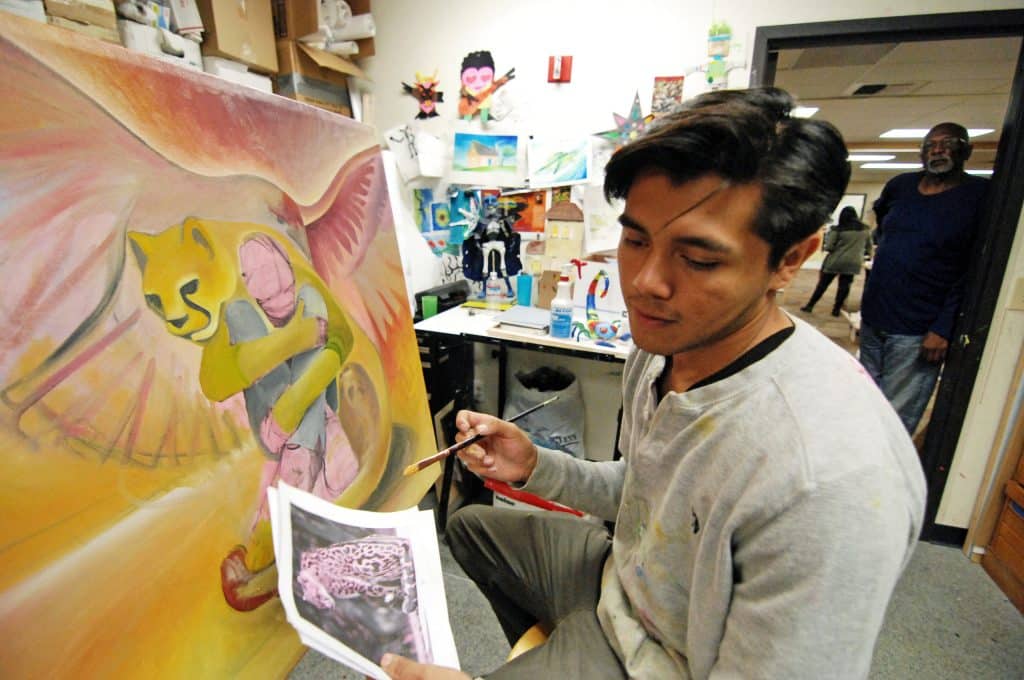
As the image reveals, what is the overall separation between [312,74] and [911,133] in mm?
7022

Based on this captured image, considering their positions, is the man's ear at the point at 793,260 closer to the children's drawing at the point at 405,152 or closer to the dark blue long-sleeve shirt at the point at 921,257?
the dark blue long-sleeve shirt at the point at 921,257

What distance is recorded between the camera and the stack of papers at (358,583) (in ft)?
1.93

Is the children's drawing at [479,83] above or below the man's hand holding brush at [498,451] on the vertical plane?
above

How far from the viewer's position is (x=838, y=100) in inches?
170

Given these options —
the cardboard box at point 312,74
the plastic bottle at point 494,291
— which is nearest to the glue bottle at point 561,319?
the plastic bottle at point 494,291

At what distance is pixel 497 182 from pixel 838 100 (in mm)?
3993

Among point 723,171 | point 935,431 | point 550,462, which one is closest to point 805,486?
point 723,171

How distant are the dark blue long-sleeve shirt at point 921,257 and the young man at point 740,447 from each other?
1532mm

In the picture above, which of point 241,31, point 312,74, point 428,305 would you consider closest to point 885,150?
point 428,305

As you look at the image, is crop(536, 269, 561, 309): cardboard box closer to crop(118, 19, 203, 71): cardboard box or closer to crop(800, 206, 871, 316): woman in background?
crop(118, 19, 203, 71): cardboard box

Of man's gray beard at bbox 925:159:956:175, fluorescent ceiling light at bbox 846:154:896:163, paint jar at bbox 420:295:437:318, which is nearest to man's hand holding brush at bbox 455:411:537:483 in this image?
paint jar at bbox 420:295:437:318

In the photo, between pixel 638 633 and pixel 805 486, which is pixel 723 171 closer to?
pixel 805 486

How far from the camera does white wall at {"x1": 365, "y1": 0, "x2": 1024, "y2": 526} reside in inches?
63.4

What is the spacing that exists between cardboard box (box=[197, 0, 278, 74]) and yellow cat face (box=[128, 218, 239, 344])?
46.8 inches
